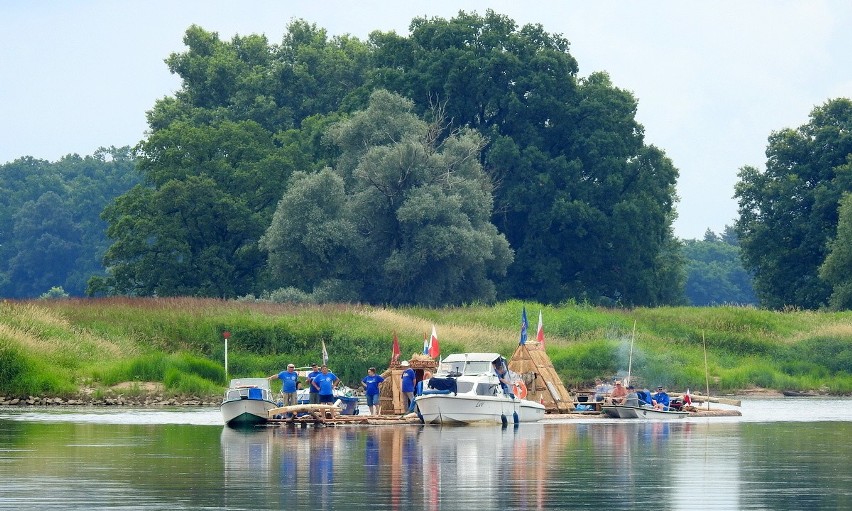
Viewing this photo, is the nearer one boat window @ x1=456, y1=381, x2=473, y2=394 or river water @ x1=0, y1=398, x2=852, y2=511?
river water @ x1=0, y1=398, x2=852, y2=511

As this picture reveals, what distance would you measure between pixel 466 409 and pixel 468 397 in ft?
1.48

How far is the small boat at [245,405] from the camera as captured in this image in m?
47.4

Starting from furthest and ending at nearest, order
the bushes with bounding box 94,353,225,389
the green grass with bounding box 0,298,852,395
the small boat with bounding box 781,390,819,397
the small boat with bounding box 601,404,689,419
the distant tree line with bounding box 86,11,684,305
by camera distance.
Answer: the distant tree line with bounding box 86,11,684,305 < the small boat with bounding box 781,390,819,397 < the green grass with bounding box 0,298,852,395 < the bushes with bounding box 94,353,225,389 < the small boat with bounding box 601,404,689,419

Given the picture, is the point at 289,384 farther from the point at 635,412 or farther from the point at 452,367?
the point at 635,412

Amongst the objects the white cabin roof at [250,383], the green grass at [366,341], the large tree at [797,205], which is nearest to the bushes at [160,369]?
the green grass at [366,341]

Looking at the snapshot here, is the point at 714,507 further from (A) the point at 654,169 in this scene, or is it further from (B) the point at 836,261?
(A) the point at 654,169

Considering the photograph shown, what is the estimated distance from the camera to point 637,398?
56.9 m

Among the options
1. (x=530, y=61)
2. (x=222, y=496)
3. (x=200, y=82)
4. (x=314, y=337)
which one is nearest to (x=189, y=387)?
(x=314, y=337)

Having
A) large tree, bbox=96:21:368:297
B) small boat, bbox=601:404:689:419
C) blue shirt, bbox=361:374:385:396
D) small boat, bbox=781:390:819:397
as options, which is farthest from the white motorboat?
large tree, bbox=96:21:368:297

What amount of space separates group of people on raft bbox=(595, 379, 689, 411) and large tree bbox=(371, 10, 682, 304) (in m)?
44.2

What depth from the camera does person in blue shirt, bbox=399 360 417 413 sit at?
52.8 meters

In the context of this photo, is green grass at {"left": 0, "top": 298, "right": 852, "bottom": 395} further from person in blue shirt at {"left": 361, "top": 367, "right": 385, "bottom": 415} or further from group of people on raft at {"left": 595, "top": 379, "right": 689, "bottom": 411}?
person in blue shirt at {"left": 361, "top": 367, "right": 385, "bottom": 415}

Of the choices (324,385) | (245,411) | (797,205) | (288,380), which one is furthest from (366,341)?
(797,205)

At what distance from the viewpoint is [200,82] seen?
124 metres
